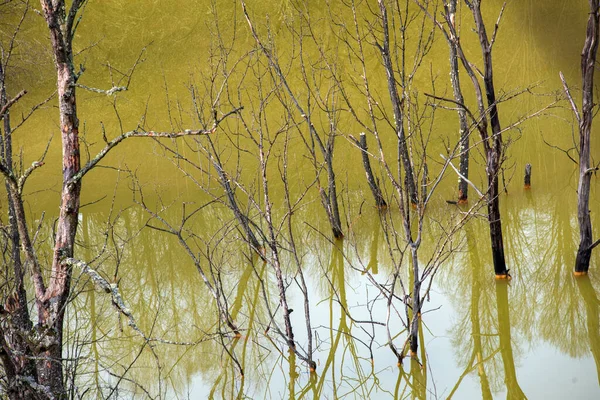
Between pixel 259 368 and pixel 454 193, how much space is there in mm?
6162

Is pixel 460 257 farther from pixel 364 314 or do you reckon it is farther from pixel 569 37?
pixel 569 37

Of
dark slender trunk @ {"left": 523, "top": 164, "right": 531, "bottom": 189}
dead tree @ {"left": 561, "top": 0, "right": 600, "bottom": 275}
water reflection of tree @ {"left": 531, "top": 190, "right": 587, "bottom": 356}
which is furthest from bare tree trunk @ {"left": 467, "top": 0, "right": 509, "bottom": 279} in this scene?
dark slender trunk @ {"left": 523, "top": 164, "right": 531, "bottom": 189}

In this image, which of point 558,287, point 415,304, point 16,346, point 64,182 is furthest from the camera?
point 558,287

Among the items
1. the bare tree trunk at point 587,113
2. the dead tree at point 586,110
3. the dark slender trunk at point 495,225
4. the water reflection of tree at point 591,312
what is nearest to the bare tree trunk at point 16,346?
the dark slender trunk at point 495,225

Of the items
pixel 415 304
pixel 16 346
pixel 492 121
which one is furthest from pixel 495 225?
pixel 16 346

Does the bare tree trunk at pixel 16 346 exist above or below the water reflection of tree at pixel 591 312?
below

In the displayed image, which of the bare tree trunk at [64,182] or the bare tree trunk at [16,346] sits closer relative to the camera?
the bare tree trunk at [16,346]

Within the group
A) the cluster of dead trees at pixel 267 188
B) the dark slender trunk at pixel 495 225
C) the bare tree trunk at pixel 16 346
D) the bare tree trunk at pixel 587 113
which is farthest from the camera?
the dark slender trunk at pixel 495 225

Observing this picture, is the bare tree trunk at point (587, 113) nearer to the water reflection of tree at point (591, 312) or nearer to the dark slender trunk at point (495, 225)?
the water reflection of tree at point (591, 312)

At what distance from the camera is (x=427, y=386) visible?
6066 millimetres

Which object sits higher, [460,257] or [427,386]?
[460,257]

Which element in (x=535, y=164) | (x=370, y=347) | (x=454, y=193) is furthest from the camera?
(x=535, y=164)

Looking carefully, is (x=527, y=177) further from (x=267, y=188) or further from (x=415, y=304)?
(x=415, y=304)

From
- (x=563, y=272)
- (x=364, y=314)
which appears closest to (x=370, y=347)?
(x=364, y=314)
